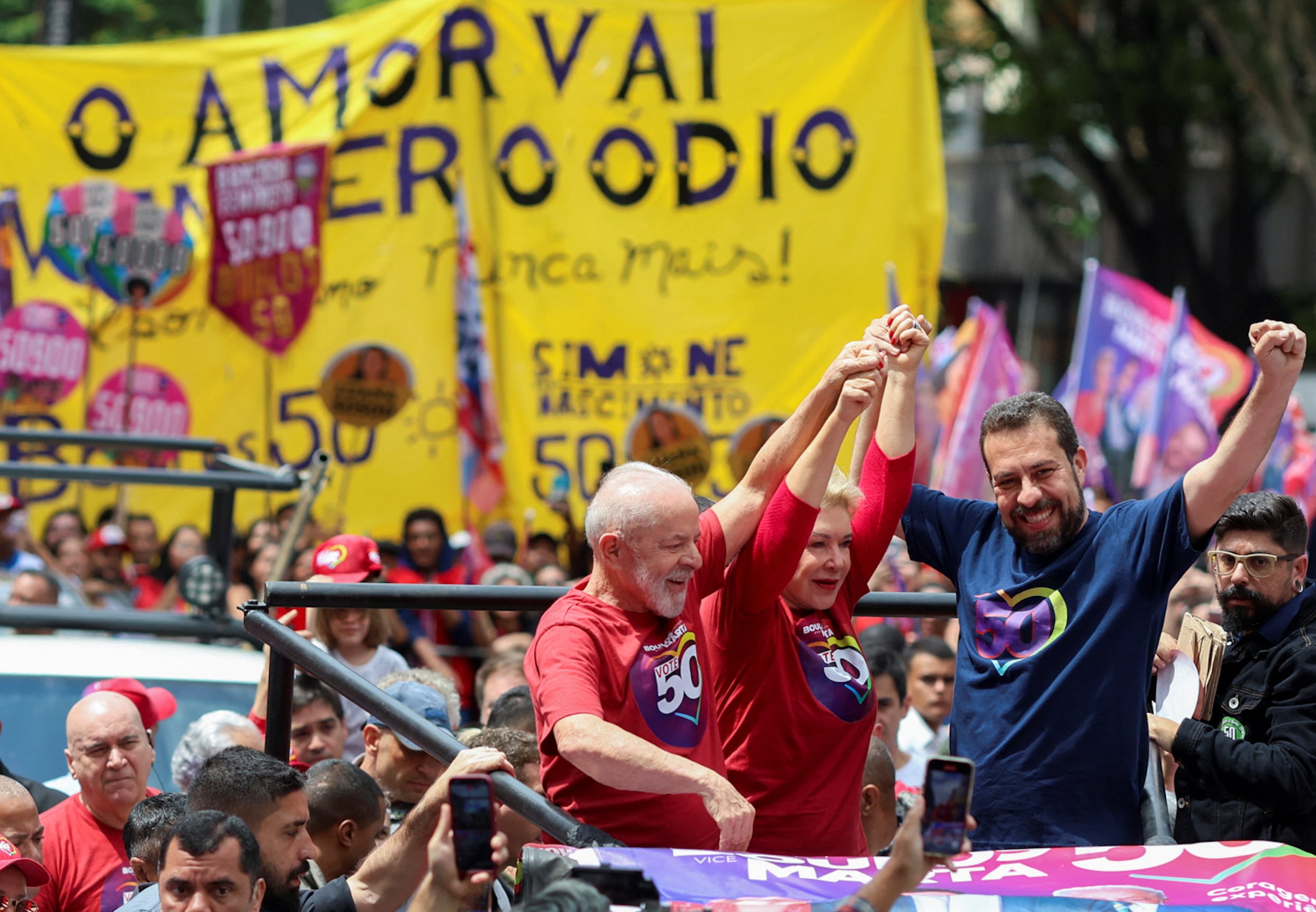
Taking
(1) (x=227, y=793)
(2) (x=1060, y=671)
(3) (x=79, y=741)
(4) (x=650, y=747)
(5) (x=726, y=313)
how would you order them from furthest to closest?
(5) (x=726, y=313)
(3) (x=79, y=741)
(1) (x=227, y=793)
(2) (x=1060, y=671)
(4) (x=650, y=747)

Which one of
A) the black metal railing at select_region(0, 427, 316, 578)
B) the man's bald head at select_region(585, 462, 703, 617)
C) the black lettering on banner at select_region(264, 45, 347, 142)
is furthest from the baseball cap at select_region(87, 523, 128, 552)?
the man's bald head at select_region(585, 462, 703, 617)

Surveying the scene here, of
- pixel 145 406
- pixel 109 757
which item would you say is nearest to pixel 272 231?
pixel 145 406

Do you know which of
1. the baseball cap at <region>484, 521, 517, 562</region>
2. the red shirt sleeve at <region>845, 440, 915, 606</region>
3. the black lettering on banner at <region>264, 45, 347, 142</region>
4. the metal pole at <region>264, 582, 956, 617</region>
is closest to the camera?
the metal pole at <region>264, 582, 956, 617</region>

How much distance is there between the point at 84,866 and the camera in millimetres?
4578

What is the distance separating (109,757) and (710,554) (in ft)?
6.90

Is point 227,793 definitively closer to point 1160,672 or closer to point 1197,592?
point 1160,672

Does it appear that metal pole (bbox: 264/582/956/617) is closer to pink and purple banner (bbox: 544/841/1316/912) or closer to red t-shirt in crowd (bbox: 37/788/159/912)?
pink and purple banner (bbox: 544/841/1316/912)

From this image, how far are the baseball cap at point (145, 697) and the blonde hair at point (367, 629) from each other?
1.03m

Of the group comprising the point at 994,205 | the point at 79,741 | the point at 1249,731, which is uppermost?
→ the point at 994,205

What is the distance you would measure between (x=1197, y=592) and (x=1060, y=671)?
5527mm

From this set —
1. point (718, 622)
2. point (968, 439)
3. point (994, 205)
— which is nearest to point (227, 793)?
point (718, 622)

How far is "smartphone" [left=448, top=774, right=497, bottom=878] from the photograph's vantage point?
2572mm

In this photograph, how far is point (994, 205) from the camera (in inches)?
1141

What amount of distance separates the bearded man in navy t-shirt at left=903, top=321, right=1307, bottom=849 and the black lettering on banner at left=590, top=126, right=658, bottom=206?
7483 mm
